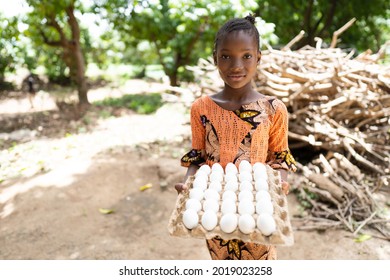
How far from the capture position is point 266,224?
1.25m

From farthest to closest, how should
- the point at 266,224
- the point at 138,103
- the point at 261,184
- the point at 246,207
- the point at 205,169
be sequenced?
1. the point at 138,103
2. the point at 205,169
3. the point at 261,184
4. the point at 246,207
5. the point at 266,224

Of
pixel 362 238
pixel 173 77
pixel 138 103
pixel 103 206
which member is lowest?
pixel 138 103

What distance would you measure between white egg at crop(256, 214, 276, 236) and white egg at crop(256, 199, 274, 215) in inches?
1.5

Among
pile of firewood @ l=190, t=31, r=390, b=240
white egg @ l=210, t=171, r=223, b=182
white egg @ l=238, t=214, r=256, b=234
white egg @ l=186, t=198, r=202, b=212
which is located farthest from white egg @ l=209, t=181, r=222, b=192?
pile of firewood @ l=190, t=31, r=390, b=240

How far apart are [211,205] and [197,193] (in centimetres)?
9

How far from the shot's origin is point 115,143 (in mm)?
5488

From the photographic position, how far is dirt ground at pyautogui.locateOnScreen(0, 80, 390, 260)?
291cm

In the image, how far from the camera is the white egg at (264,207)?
4.30ft

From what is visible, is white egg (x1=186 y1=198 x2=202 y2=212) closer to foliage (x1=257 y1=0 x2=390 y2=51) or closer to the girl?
the girl

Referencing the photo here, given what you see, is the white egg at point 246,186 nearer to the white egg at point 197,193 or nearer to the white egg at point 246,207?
the white egg at point 246,207

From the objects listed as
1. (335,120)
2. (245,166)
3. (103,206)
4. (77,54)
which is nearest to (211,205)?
(245,166)

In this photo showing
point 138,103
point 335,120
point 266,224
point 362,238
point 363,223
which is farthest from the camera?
point 138,103

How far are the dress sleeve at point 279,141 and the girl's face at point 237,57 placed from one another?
0.82 feet

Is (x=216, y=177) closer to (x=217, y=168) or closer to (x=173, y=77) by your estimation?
(x=217, y=168)
